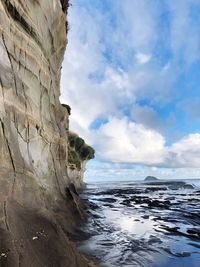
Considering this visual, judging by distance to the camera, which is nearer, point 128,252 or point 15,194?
point 15,194

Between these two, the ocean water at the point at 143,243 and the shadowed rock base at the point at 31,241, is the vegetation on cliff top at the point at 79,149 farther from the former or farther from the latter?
the shadowed rock base at the point at 31,241

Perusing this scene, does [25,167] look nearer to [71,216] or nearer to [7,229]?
[7,229]

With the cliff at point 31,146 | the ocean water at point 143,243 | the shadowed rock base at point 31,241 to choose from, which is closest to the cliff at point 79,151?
the cliff at point 31,146

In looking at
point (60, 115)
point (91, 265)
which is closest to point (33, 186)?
point (91, 265)

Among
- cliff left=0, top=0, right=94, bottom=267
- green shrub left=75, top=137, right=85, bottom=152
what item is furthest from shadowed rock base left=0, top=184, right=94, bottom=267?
green shrub left=75, top=137, right=85, bottom=152

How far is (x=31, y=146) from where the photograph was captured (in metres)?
11.6

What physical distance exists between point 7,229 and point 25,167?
370 centimetres

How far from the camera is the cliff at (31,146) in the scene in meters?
6.87

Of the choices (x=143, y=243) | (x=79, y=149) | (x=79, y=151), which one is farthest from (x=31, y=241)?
(x=79, y=151)

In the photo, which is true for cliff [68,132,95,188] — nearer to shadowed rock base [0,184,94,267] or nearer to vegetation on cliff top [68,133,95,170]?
vegetation on cliff top [68,133,95,170]

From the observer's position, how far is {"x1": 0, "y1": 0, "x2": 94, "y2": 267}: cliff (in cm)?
687

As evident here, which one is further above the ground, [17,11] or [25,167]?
[17,11]

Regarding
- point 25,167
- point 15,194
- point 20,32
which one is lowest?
point 15,194

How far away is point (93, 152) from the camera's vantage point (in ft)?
273
